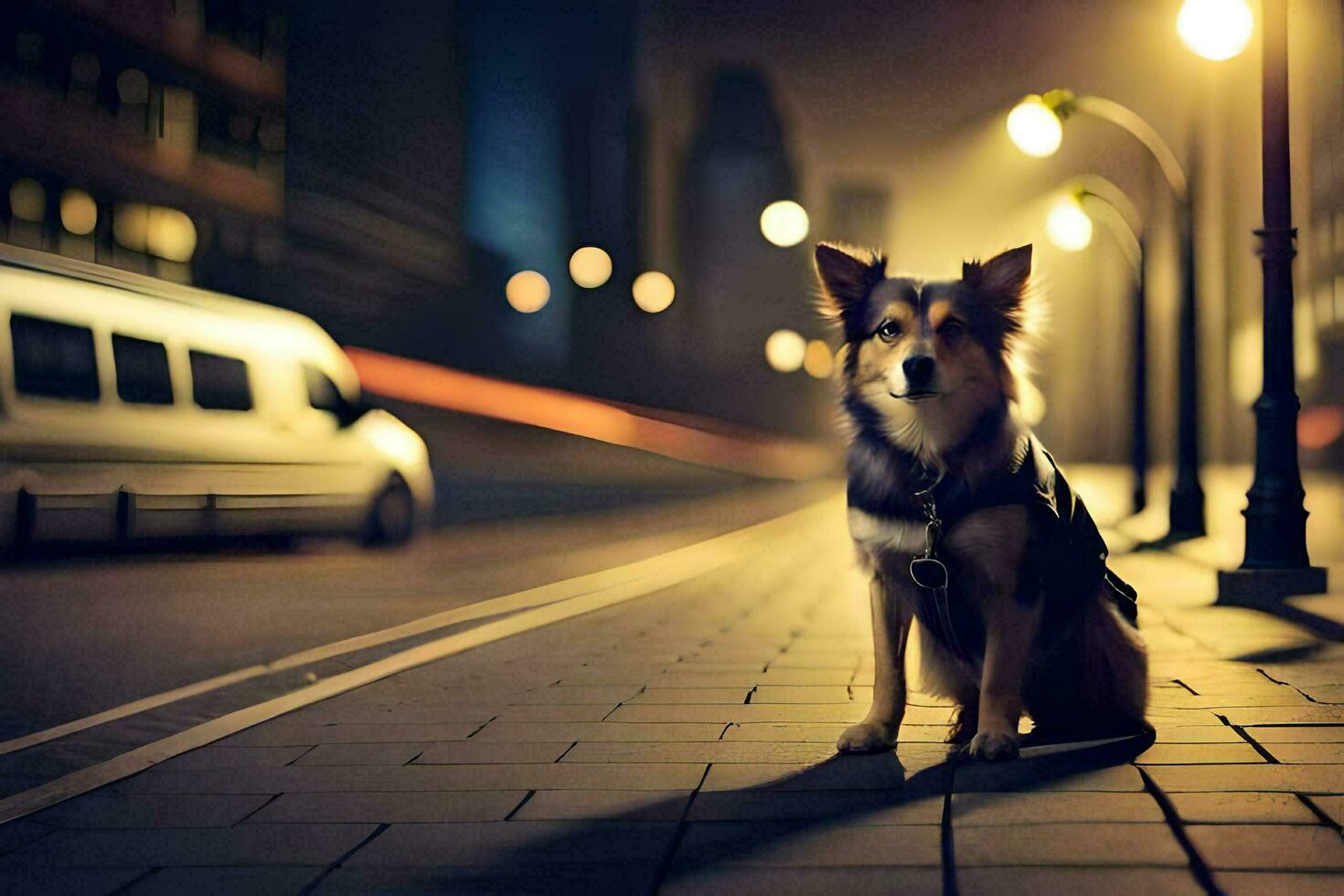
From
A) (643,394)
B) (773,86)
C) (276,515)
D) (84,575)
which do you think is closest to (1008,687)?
(84,575)

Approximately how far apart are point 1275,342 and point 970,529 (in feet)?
20.5

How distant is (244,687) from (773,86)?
177 meters

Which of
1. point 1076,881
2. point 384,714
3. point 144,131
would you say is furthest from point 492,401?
point 1076,881

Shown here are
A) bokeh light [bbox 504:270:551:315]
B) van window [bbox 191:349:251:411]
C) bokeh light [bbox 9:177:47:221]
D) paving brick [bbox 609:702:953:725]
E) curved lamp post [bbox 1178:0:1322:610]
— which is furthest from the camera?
bokeh light [bbox 504:270:551:315]

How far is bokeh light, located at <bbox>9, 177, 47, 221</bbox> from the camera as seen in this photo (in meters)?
29.6

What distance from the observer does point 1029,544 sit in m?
4.34

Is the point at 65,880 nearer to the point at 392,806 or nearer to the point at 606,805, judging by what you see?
the point at 392,806

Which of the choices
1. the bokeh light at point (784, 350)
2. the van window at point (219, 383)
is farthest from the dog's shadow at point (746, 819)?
the bokeh light at point (784, 350)

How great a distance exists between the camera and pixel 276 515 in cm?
1390

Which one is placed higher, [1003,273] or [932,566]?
[1003,273]

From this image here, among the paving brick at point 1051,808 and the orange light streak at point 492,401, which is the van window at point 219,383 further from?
the orange light streak at point 492,401

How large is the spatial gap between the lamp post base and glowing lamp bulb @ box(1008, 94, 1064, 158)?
5.83 m

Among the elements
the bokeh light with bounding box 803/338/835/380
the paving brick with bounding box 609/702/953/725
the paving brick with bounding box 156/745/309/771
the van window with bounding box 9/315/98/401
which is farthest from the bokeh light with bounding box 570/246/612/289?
the paving brick with bounding box 156/745/309/771

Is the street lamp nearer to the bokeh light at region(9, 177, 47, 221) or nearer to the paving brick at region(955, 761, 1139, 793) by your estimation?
the paving brick at region(955, 761, 1139, 793)
